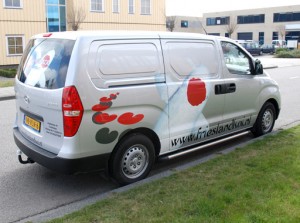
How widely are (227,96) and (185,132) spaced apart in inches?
40.5

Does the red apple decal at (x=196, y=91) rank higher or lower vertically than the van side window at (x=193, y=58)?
lower

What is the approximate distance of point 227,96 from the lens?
557cm

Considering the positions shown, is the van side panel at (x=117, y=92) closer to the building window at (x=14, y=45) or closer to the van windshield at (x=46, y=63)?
the van windshield at (x=46, y=63)

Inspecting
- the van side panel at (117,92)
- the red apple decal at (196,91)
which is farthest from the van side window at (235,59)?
the van side panel at (117,92)

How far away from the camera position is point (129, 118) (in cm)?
428

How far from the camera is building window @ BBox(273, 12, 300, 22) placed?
72.4 metres

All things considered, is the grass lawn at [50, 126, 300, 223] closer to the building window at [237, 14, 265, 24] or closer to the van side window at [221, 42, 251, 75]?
the van side window at [221, 42, 251, 75]

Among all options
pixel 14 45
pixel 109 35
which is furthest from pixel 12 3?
pixel 109 35

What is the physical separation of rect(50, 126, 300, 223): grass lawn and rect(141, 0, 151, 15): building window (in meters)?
29.6

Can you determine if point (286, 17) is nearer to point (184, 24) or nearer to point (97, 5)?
point (184, 24)

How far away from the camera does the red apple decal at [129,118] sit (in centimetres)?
421

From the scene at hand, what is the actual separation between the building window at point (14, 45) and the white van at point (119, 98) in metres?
21.5

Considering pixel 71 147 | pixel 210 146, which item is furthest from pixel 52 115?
pixel 210 146

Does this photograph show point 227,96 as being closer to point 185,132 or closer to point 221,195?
point 185,132
